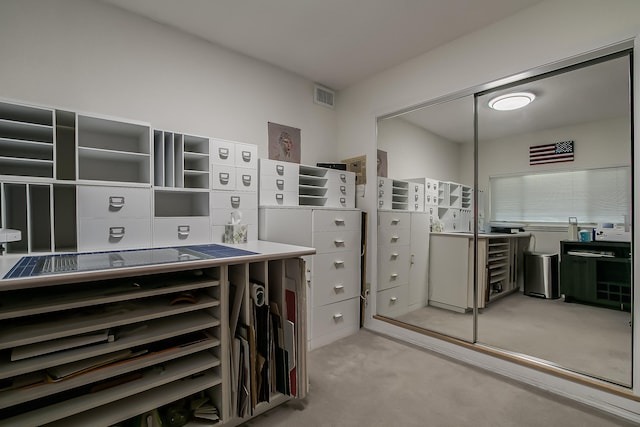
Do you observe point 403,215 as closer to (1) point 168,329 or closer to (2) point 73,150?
(1) point 168,329

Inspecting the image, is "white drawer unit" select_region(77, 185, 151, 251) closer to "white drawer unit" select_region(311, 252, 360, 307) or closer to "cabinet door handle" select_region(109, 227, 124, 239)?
"cabinet door handle" select_region(109, 227, 124, 239)

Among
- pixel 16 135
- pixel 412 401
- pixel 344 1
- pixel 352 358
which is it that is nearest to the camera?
pixel 16 135

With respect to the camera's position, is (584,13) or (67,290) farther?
(584,13)

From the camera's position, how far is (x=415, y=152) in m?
2.86

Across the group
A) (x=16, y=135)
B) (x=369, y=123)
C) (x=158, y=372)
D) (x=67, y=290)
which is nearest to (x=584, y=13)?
(x=369, y=123)

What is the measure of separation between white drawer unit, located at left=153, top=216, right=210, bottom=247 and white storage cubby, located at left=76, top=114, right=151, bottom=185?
29 centimetres

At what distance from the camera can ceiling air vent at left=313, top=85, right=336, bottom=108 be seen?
10.6ft

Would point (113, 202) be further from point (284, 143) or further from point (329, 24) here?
point (329, 24)

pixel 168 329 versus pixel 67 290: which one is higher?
pixel 67 290

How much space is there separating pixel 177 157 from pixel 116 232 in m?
0.65

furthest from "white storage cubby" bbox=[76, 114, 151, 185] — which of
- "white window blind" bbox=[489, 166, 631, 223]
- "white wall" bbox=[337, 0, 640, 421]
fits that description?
"white window blind" bbox=[489, 166, 631, 223]

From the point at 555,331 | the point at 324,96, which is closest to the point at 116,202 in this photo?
the point at 324,96

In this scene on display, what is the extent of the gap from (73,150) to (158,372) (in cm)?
137

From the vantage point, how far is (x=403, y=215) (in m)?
2.99
